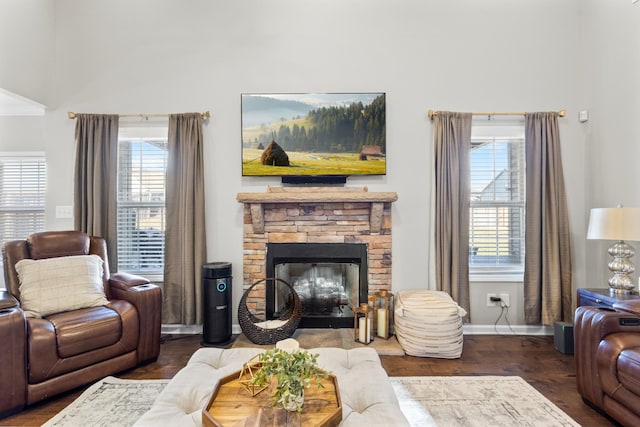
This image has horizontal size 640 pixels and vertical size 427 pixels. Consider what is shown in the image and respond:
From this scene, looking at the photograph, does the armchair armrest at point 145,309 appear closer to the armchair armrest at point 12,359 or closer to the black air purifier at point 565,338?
the armchair armrest at point 12,359

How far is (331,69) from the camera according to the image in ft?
11.4

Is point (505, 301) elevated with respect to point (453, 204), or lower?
lower

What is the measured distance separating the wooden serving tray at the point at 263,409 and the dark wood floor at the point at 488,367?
4.38ft

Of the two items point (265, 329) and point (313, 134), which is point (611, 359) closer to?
point (265, 329)

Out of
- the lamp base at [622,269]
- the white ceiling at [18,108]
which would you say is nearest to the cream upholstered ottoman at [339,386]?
the lamp base at [622,269]

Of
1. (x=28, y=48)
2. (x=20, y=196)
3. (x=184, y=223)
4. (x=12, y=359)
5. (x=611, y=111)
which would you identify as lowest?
(x=12, y=359)

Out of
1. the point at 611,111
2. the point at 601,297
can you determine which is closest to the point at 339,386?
the point at 601,297

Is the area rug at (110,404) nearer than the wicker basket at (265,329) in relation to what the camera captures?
Yes

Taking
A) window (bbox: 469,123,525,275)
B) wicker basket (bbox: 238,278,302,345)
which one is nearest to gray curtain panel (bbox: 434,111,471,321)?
window (bbox: 469,123,525,275)

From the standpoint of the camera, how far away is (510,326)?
342 centimetres

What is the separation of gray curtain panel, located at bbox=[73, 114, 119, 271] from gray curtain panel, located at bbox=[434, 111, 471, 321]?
3.35 meters

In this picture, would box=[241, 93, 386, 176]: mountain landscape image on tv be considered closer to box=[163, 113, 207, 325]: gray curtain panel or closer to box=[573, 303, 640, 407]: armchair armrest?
box=[163, 113, 207, 325]: gray curtain panel

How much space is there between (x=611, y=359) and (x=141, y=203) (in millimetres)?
4140

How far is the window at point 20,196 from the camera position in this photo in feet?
12.9
